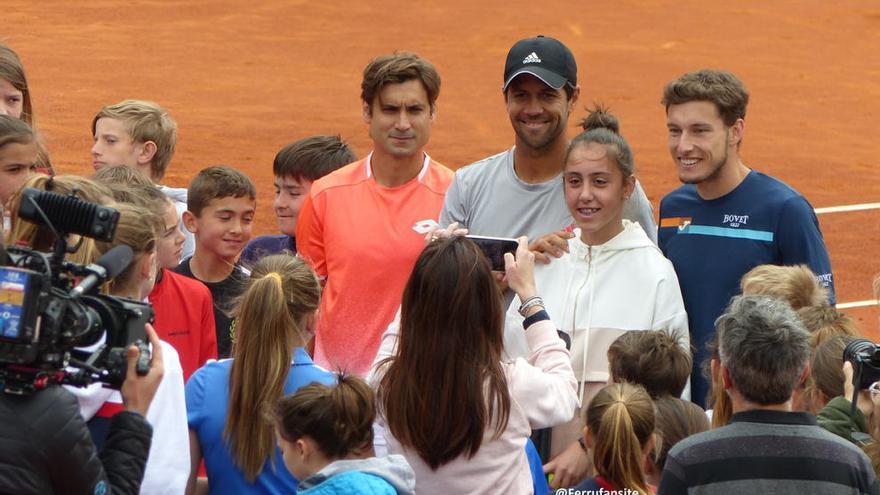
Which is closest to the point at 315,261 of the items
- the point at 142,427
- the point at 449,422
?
the point at 449,422

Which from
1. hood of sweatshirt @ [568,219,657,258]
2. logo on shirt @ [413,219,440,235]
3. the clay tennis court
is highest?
the clay tennis court

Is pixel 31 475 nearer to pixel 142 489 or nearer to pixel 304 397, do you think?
pixel 142 489

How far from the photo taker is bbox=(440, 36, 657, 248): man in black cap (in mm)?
6496

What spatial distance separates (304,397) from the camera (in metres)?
4.45

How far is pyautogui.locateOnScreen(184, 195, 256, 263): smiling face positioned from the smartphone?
1.78 metres

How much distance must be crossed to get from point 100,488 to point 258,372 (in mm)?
1027

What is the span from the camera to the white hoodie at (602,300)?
5820 mm

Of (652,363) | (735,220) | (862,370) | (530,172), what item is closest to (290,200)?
(530,172)

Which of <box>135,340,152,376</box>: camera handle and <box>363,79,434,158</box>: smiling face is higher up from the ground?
<box>363,79,434,158</box>: smiling face

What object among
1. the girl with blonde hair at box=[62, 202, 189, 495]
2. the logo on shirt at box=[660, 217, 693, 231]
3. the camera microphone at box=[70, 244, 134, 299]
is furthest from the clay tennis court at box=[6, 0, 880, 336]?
the camera microphone at box=[70, 244, 134, 299]

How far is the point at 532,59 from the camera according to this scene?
657 centimetres

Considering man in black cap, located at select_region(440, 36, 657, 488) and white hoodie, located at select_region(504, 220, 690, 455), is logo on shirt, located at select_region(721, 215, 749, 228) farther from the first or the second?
white hoodie, located at select_region(504, 220, 690, 455)

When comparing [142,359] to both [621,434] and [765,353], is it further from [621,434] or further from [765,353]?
[765,353]

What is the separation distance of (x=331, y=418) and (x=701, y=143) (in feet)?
9.89
